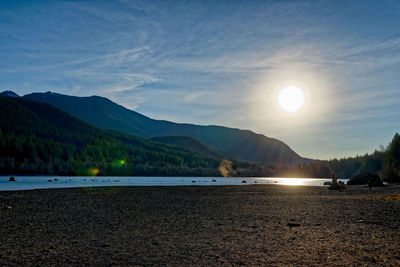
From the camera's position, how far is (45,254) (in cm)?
1154

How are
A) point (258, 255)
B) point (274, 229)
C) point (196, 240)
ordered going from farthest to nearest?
point (274, 229)
point (196, 240)
point (258, 255)

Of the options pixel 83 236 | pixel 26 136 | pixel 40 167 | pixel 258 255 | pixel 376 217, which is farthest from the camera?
pixel 26 136

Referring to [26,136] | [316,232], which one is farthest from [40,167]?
[316,232]

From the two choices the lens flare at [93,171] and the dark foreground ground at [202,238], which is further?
the lens flare at [93,171]

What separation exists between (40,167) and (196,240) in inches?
6495

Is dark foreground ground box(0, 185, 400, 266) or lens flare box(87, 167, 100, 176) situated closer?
dark foreground ground box(0, 185, 400, 266)

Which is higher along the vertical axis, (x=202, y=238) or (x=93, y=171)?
(x=93, y=171)

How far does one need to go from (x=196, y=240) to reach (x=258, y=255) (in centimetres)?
335

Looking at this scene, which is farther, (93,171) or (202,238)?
(93,171)

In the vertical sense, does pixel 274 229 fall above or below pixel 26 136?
below

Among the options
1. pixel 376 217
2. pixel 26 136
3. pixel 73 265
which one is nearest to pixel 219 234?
pixel 73 265

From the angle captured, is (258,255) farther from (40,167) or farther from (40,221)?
(40,167)

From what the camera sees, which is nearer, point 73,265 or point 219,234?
point 73,265

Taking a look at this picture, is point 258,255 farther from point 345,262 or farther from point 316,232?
point 316,232
